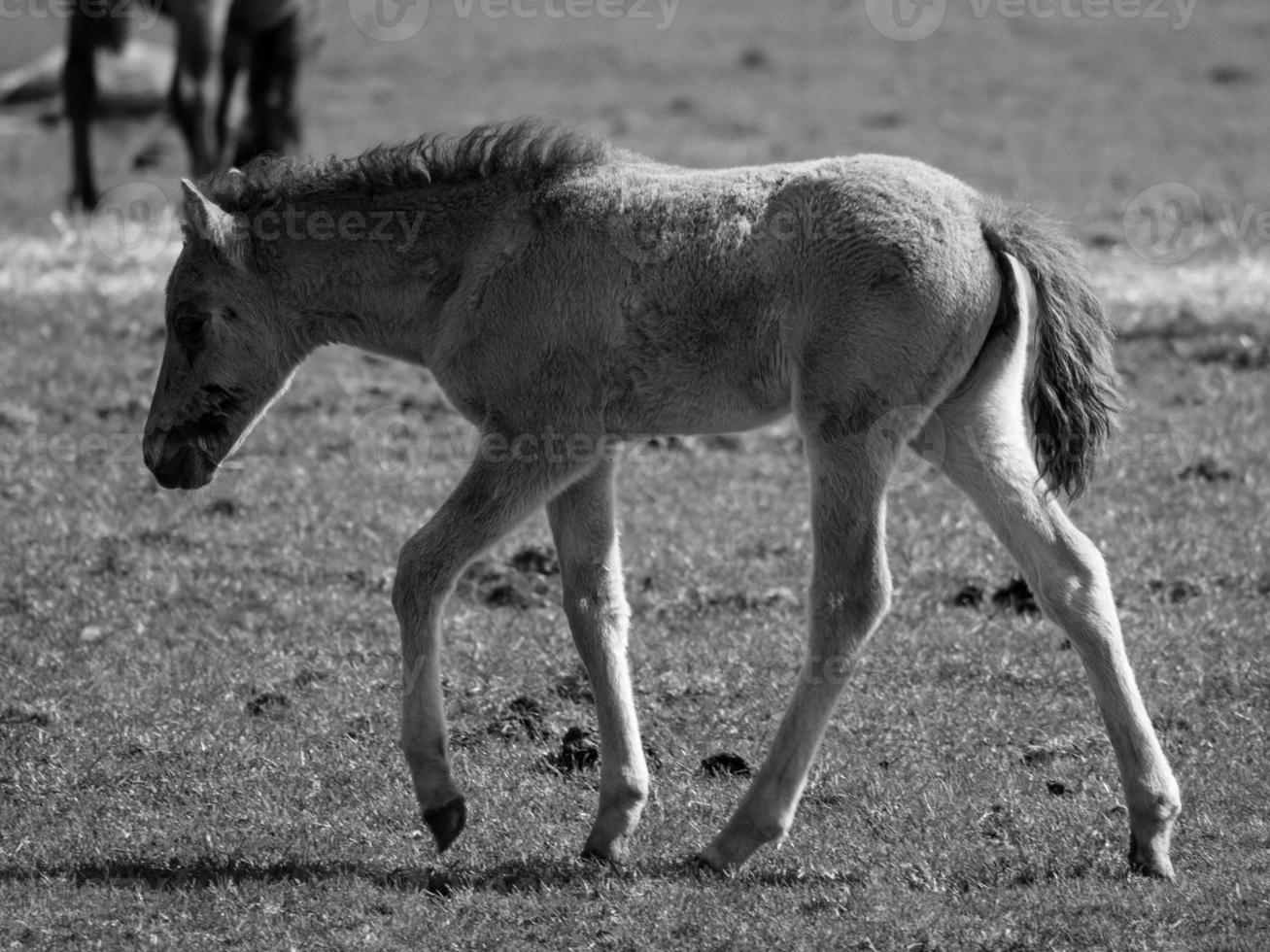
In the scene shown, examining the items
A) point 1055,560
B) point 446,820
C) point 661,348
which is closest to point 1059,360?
point 1055,560

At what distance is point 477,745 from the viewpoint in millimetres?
6289

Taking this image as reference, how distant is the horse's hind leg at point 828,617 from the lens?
16.6 ft

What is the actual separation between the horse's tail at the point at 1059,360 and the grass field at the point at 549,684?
3.93ft

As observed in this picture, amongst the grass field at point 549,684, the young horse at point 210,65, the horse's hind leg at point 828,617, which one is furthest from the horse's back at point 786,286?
the young horse at point 210,65

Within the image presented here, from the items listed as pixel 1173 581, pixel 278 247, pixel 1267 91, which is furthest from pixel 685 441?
pixel 1267 91

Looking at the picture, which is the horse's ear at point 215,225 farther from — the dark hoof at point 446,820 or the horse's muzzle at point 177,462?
the dark hoof at point 446,820

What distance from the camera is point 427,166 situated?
5.74m

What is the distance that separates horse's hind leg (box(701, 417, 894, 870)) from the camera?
5.07 m

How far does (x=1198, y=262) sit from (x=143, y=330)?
26.9 feet

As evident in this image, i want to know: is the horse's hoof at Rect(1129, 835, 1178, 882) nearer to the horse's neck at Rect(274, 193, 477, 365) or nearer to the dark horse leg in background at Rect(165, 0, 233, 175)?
the horse's neck at Rect(274, 193, 477, 365)

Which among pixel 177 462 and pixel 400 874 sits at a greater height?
pixel 177 462

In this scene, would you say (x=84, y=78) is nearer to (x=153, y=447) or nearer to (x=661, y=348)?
(x=153, y=447)

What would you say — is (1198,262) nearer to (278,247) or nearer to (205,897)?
(278,247)

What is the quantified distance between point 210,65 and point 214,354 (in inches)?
425
